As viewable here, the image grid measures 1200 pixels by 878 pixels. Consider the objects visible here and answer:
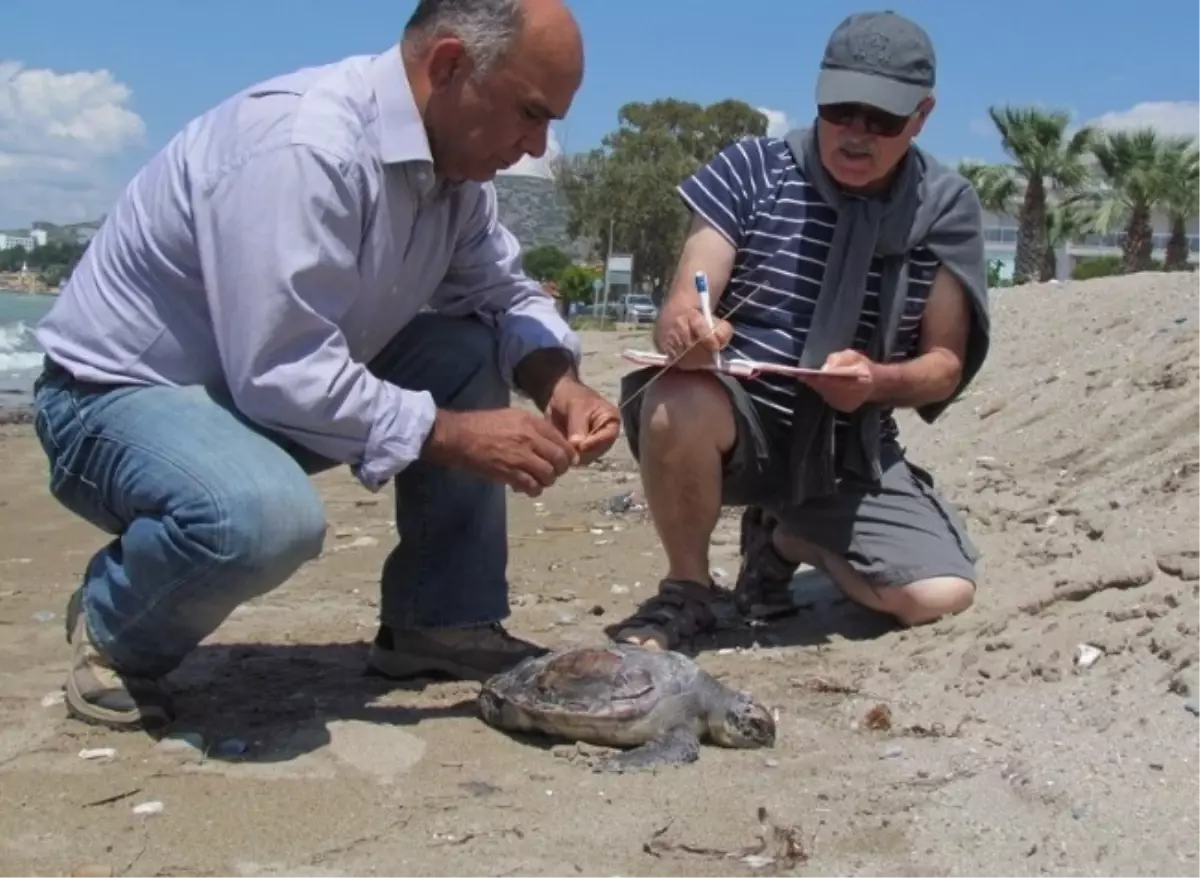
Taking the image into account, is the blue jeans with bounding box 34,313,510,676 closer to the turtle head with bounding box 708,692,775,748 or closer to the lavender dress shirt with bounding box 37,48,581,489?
the lavender dress shirt with bounding box 37,48,581,489

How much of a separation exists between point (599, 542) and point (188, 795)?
2982mm

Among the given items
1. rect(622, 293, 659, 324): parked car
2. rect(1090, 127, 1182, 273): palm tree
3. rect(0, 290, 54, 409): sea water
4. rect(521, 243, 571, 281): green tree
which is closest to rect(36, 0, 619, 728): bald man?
rect(0, 290, 54, 409): sea water

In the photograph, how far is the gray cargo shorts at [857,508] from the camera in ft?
12.3

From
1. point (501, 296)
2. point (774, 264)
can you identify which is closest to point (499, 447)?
point (501, 296)

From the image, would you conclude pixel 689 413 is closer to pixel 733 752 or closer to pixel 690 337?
pixel 690 337

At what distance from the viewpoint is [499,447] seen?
279 cm

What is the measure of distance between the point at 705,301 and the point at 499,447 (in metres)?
0.98

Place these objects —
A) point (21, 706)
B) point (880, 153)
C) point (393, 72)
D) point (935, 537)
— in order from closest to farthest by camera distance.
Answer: point (393, 72)
point (21, 706)
point (880, 153)
point (935, 537)

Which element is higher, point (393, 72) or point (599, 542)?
point (393, 72)

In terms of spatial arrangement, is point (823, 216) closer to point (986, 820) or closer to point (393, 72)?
point (393, 72)

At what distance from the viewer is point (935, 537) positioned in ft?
12.7

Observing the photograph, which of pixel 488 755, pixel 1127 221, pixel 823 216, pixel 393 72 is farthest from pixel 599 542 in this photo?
pixel 1127 221

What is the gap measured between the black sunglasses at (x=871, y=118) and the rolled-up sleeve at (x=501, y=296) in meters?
0.85

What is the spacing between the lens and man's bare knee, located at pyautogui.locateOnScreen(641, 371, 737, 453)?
3639mm
